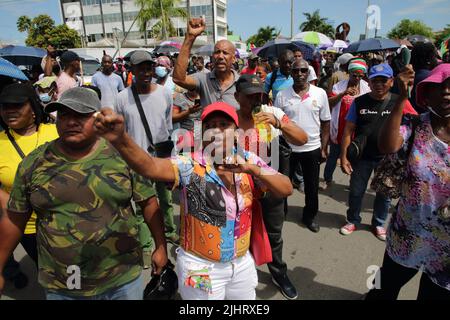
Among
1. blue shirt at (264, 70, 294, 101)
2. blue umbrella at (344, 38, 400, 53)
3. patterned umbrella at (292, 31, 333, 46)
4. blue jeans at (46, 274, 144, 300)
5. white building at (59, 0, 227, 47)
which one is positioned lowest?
blue jeans at (46, 274, 144, 300)

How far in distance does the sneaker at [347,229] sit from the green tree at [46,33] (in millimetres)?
45248

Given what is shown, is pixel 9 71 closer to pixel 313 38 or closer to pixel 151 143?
pixel 151 143

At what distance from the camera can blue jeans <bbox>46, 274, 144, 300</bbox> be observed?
66.6 inches

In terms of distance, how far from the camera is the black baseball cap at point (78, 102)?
4.91 ft

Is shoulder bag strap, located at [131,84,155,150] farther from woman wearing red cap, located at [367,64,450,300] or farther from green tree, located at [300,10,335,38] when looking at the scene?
green tree, located at [300,10,335,38]

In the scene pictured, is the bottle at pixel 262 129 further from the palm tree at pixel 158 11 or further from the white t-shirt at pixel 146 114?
the palm tree at pixel 158 11

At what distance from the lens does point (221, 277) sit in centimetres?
176

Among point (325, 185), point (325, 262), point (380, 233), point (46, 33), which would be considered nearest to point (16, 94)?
point (325, 262)

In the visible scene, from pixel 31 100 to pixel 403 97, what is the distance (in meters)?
2.42

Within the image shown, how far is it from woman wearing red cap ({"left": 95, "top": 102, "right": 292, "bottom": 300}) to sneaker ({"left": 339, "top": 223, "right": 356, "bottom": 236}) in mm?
2452

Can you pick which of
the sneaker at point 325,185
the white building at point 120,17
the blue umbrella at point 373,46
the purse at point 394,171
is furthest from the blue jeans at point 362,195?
the white building at point 120,17

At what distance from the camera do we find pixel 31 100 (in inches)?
85.7

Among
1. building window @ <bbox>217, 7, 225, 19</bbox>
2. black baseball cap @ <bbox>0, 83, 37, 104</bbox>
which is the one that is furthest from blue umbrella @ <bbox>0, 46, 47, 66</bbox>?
building window @ <bbox>217, 7, 225, 19</bbox>

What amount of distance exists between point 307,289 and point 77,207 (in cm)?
226
